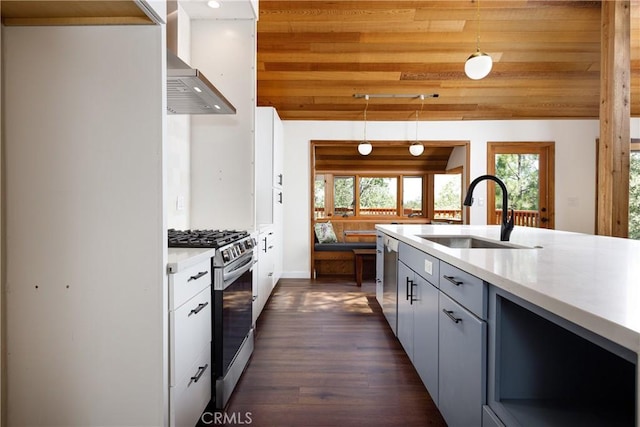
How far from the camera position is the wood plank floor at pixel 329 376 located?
1.78m

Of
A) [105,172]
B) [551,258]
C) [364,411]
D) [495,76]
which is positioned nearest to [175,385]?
[105,172]

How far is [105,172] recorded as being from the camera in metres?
1.28

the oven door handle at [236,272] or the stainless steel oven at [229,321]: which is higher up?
the oven door handle at [236,272]

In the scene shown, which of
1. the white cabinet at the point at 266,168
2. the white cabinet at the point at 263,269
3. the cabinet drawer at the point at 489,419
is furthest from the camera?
the white cabinet at the point at 266,168

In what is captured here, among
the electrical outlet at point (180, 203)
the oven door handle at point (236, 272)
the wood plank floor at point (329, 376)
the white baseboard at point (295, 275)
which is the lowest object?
the wood plank floor at point (329, 376)

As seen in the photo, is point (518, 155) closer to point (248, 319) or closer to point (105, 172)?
point (248, 319)

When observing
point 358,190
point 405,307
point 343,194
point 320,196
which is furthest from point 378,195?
point 405,307

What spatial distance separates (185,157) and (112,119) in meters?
1.47

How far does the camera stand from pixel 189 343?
1.48m

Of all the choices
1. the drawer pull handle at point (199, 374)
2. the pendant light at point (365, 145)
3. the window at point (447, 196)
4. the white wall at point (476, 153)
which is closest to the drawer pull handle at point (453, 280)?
the drawer pull handle at point (199, 374)

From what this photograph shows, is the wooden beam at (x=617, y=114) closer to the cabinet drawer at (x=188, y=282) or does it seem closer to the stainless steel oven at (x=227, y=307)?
the stainless steel oven at (x=227, y=307)

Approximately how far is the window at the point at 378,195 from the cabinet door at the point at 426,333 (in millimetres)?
5308

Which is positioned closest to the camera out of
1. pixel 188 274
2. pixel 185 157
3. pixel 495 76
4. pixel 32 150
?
pixel 32 150

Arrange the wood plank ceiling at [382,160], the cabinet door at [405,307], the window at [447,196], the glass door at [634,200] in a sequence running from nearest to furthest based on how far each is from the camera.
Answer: the cabinet door at [405,307], the glass door at [634,200], the wood plank ceiling at [382,160], the window at [447,196]
